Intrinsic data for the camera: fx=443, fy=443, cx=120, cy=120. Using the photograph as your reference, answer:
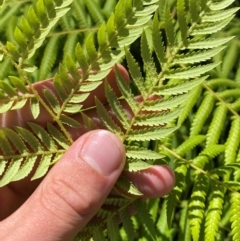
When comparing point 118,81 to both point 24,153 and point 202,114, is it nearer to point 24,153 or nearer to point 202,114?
point 24,153

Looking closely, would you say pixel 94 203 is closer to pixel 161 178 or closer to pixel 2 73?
pixel 161 178

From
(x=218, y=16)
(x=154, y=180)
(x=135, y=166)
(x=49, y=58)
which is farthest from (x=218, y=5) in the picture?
(x=49, y=58)

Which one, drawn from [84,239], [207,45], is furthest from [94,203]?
[207,45]

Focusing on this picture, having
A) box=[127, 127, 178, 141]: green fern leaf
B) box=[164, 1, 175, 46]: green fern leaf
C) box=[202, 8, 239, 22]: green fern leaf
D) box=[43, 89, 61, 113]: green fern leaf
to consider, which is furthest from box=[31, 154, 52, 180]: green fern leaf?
box=[202, 8, 239, 22]: green fern leaf

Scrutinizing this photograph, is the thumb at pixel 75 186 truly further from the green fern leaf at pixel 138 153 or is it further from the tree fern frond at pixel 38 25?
the tree fern frond at pixel 38 25

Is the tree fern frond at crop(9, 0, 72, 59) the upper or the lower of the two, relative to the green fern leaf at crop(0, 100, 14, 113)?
upper

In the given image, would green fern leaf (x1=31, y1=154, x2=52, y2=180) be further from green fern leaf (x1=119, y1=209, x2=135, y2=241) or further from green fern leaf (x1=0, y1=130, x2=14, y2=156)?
green fern leaf (x1=119, y1=209, x2=135, y2=241)
